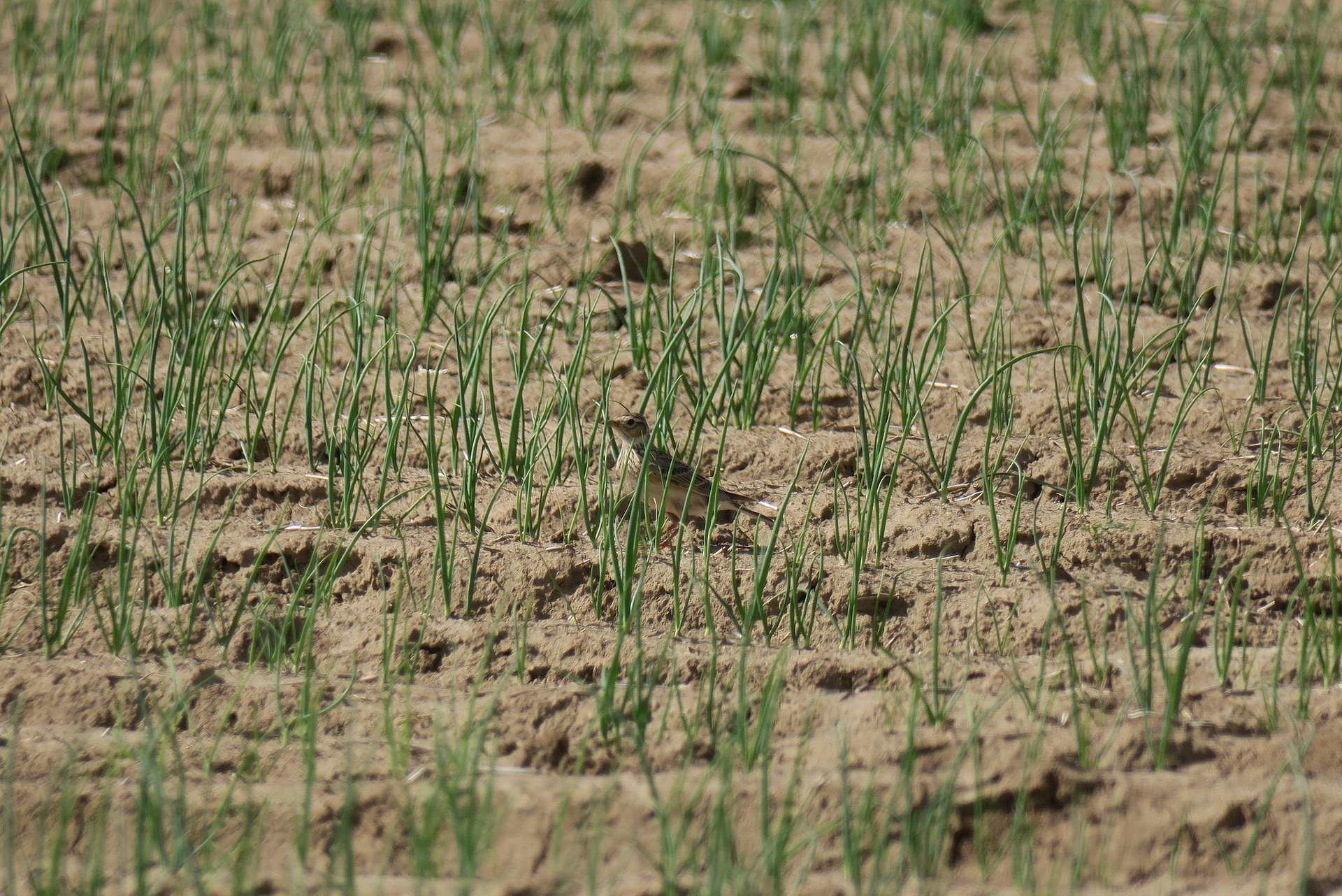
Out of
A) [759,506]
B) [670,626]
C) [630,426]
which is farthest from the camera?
[630,426]

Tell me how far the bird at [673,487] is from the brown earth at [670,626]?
0.39ft

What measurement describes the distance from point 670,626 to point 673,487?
0.78 meters

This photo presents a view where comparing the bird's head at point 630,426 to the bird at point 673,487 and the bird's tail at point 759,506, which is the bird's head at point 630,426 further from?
the bird's tail at point 759,506

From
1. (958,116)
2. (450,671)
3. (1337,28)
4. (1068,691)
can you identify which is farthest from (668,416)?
(1337,28)

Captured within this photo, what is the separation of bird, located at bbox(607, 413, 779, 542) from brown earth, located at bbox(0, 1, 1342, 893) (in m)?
0.12

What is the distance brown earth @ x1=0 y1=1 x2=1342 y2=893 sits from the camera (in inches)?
111

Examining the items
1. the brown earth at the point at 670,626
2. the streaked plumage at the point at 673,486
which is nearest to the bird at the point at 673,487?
the streaked plumage at the point at 673,486

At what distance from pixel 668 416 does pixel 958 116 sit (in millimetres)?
3260

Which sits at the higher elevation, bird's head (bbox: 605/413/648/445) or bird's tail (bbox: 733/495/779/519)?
bird's head (bbox: 605/413/648/445)

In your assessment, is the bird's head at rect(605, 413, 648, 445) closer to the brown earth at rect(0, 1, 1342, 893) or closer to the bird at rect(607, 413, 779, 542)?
the bird at rect(607, 413, 779, 542)

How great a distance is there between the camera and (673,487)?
4.56 meters

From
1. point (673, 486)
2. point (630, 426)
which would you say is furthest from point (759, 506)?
point (630, 426)

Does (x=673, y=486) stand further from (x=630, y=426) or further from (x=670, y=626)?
(x=670, y=626)

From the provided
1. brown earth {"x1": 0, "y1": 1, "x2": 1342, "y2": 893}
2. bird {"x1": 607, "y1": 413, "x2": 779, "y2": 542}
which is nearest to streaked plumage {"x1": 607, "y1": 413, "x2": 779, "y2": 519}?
bird {"x1": 607, "y1": 413, "x2": 779, "y2": 542}
